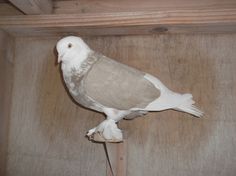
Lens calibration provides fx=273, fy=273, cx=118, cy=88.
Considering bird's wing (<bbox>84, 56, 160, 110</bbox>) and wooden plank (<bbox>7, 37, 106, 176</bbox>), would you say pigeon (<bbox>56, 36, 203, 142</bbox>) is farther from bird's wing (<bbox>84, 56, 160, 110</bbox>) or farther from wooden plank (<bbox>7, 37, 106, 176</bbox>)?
wooden plank (<bbox>7, 37, 106, 176</bbox>)

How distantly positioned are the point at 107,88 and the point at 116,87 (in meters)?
0.03

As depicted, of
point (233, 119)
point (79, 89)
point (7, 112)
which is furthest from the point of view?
point (7, 112)

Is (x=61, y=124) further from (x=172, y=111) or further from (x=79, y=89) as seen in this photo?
(x=172, y=111)

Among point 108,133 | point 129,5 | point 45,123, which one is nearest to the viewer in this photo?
point 108,133

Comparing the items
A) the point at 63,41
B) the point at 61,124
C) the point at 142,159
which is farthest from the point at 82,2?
the point at 142,159

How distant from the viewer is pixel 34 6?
0.87m

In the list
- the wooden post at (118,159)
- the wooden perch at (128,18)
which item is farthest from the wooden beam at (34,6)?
the wooden post at (118,159)

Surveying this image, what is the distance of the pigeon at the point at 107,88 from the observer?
2.66ft

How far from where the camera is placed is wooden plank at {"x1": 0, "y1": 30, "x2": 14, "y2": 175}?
101cm

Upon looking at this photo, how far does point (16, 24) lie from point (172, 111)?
0.64 metres

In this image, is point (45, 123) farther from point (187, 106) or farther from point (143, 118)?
point (187, 106)

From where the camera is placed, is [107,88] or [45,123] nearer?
[107,88]

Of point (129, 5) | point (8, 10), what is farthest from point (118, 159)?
point (8, 10)

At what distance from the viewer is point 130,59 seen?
3.42 feet
